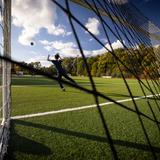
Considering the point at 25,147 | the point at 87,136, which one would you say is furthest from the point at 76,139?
the point at 25,147

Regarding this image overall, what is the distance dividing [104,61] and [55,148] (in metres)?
65.2

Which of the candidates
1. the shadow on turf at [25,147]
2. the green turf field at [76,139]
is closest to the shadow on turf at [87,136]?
the green turf field at [76,139]

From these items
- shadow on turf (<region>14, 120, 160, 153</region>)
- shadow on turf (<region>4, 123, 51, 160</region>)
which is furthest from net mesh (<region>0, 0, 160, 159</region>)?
shadow on turf (<region>4, 123, 51, 160</region>)

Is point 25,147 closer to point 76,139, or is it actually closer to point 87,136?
point 76,139

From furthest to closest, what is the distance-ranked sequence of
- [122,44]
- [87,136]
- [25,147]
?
1. [87,136]
2. [25,147]
3. [122,44]

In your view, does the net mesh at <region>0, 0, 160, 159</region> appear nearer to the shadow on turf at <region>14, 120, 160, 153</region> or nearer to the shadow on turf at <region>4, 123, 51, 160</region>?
the shadow on turf at <region>14, 120, 160, 153</region>

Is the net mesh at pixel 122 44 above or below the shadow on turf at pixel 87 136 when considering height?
above

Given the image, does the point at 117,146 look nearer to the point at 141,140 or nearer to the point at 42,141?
the point at 141,140

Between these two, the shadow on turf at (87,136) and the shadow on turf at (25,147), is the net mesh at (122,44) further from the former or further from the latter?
the shadow on turf at (25,147)

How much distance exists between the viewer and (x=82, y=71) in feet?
241

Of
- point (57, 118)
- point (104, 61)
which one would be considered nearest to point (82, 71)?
point (104, 61)

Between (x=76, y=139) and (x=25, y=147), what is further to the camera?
(x=76, y=139)

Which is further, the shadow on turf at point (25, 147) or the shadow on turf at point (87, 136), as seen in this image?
the shadow on turf at point (87, 136)

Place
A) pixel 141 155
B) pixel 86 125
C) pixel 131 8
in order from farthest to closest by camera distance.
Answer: pixel 131 8 → pixel 86 125 → pixel 141 155
